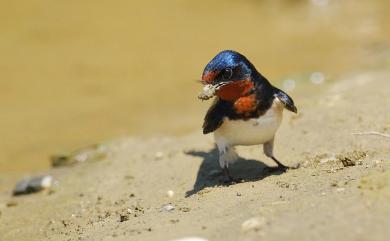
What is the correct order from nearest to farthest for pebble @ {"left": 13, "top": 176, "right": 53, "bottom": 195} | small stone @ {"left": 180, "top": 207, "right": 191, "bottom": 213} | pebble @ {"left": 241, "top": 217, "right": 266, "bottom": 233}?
pebble @ {"left": 241, "top": 217, "right": 266, "bottom": 233} < small stone @ {"left": 180, "top": 207, "right": 191, "bottom": 213} < pebble @ {"left": 13, "top": 176, "right": 53, "bottom": 195}

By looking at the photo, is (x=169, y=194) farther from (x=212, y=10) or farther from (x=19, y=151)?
(x=212, y=10)

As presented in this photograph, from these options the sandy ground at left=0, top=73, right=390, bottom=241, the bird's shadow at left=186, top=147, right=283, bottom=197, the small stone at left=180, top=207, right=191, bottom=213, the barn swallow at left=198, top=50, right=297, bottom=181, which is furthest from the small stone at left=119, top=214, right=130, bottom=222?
the barn swallow at left=198, top=50, right=297, bottom=181

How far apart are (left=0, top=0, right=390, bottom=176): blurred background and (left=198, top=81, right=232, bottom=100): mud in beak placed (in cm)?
300

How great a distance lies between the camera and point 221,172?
4910mm

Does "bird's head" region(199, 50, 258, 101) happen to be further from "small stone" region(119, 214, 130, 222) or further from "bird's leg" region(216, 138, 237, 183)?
"small stone" region(119, 214, 130, 222)

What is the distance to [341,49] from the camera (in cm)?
1013

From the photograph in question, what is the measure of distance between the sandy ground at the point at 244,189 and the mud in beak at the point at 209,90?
53 centimetres

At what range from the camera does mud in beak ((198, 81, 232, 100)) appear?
13.1ft

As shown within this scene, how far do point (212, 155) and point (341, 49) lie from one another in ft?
17.0

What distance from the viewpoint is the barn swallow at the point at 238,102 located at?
13.3 ft

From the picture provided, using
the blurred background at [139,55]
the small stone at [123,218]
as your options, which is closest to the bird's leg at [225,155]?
the small stone at [123,218]

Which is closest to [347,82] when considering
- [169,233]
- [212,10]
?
[169,233]

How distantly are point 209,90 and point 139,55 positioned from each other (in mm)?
6947

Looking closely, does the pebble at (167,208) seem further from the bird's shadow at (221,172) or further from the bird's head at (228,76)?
the bird's head at (228,76)
